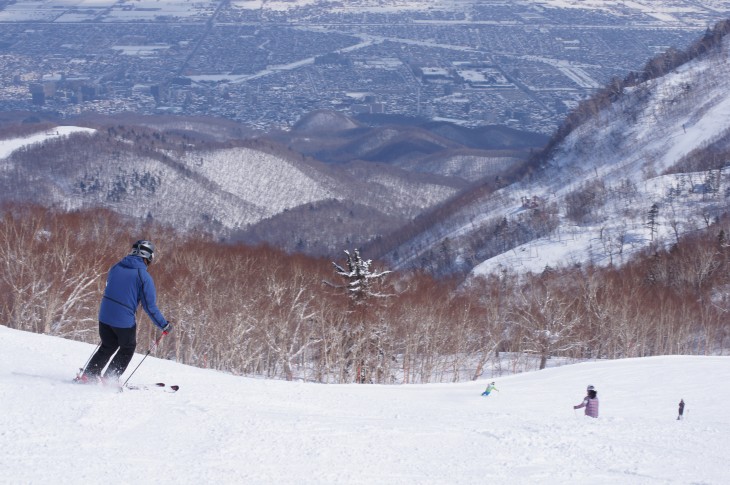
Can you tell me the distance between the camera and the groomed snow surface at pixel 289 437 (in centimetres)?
978

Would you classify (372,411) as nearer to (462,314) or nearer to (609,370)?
(609,370)

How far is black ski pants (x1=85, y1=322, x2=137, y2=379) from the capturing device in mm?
12711

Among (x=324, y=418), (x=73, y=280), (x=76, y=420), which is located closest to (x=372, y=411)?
(x=324, y=418)

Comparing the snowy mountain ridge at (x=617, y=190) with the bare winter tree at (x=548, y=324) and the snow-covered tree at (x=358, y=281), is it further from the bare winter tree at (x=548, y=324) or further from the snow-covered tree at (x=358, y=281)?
the snow-covered tree at (x=358, y=281)

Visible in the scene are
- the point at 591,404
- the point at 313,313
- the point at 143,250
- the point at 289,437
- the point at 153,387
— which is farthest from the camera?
the point at 313,313

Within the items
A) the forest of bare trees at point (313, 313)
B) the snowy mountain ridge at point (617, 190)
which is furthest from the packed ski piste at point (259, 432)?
the snowy mountain ridge at point (617, 190)

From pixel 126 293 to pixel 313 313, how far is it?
3010 centimetres

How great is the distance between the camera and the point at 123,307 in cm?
1265

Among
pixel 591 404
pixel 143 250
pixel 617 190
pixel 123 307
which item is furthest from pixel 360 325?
pixel 617 190

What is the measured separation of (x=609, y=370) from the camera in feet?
93.8

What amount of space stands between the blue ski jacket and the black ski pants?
5.3 inches

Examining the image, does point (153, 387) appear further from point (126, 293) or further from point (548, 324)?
point (548, 324)

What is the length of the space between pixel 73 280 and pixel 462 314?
23.1 m

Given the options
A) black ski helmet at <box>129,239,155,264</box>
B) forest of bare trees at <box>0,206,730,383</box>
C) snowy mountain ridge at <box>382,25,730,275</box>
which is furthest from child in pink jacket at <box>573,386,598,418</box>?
snowy mountain ridge at <box>382,25,730,275</box>
